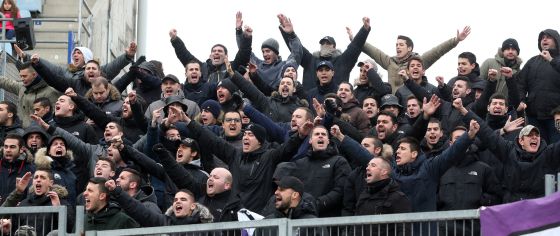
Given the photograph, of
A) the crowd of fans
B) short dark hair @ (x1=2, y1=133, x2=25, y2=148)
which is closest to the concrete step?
the crowd of fans

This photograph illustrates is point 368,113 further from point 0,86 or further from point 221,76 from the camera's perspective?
point 0,86

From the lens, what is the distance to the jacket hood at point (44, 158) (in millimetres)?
17938

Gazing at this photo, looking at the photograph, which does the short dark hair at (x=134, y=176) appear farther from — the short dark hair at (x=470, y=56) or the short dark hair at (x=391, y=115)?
the short dark hair at (x=470, y=56)

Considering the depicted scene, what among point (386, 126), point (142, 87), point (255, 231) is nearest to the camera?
point (255, 231)

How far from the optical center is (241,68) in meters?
21.8

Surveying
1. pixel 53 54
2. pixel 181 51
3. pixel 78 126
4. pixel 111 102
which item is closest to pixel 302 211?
pixel 78 126

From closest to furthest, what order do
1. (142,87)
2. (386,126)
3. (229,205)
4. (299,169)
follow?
(229,205) → (299,169) → (386,126) → (142,87)

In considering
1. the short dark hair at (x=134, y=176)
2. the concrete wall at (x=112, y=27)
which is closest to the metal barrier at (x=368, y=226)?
the short dark hair at (x=134, y=176)

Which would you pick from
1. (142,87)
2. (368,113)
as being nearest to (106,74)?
(142,87)

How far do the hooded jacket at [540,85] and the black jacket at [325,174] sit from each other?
3.04 meters

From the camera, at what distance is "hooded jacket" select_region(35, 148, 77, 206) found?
704 inches

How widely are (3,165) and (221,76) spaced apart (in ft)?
13.7

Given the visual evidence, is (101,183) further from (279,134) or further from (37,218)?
(279,134)

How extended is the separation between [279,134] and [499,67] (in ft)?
11.5
